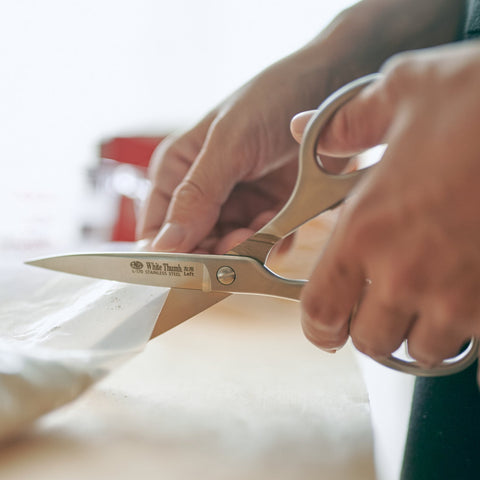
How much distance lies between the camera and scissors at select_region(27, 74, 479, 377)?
380 millimetres

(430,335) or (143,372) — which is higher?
(430,335)

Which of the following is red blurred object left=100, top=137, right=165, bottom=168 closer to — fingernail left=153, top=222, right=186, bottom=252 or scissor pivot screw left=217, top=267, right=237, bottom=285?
fingernail left=153, top=222, right=186, bottom=252

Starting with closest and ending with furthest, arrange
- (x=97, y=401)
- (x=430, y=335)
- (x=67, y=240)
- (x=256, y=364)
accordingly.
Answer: (x=430, y=335), (x=97, y=401), (x=256, y=364), (x=67, y=240)

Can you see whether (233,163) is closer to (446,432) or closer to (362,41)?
(362,41)

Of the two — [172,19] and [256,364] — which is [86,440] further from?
[172,19]

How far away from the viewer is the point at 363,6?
65 centimetres

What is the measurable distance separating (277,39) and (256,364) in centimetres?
136

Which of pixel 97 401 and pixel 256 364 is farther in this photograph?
Answer: pixel 256 364

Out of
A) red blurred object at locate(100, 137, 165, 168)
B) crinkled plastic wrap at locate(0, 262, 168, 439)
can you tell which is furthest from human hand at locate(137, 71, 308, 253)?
red blurred object at locate(100, 137, 165, 168)

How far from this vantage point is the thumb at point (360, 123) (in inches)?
11.2

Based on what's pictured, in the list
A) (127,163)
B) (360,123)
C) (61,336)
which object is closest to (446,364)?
(360,123)

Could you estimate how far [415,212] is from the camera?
0.84 feet

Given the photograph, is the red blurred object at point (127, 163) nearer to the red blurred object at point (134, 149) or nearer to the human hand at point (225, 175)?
the red blurred object at point (134, 149)

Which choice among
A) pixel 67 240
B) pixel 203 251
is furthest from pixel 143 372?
pixel 67 240
